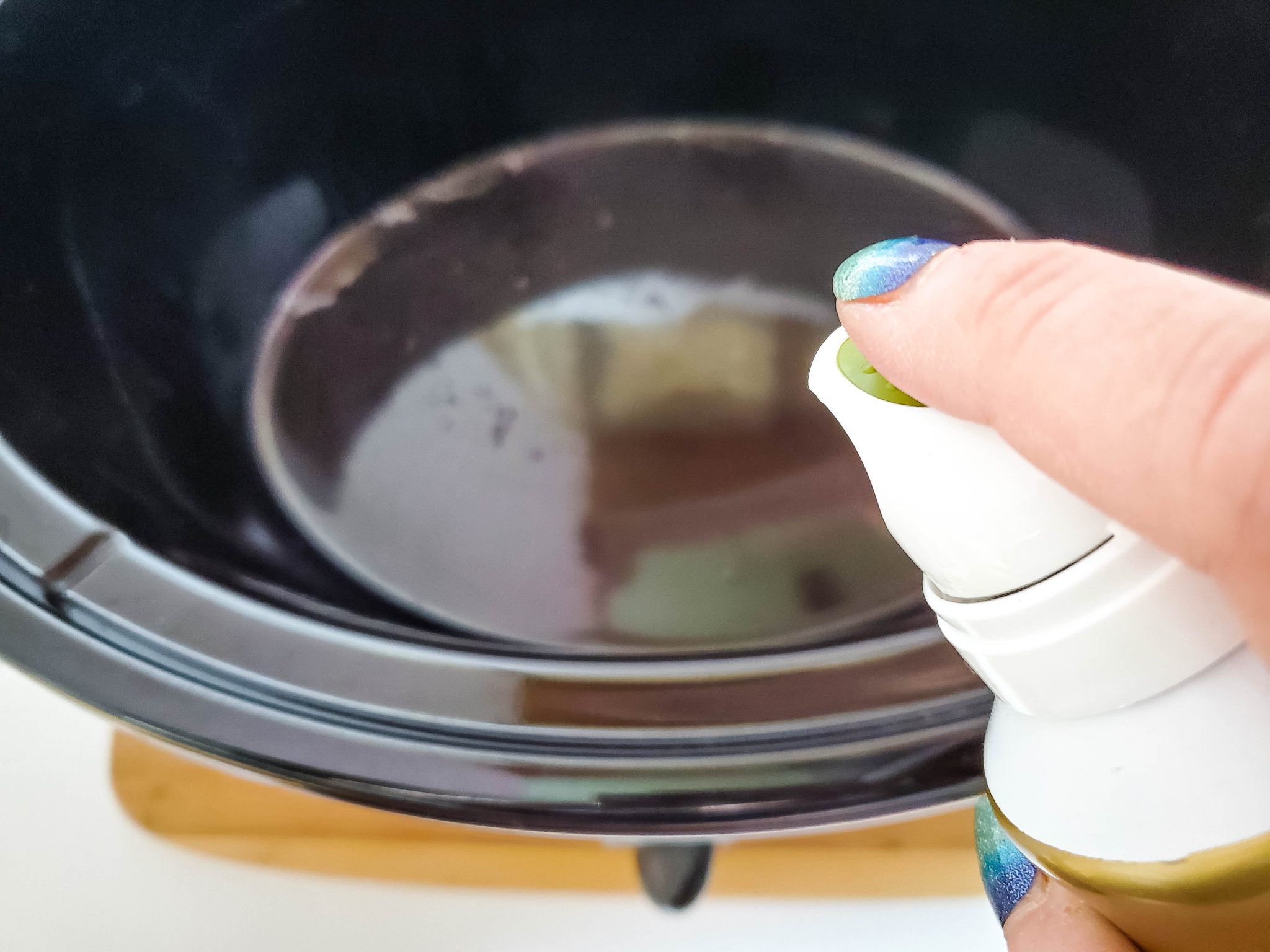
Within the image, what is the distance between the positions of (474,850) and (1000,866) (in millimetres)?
205

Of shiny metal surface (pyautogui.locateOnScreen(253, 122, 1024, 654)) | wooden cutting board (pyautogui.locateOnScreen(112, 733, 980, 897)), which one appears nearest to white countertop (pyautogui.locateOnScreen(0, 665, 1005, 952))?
wooden cutting board (pyautogui.locateOnScreen(112, 733, 980, 897))

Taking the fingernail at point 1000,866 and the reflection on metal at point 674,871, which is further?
the reflection on metal at point 674,871

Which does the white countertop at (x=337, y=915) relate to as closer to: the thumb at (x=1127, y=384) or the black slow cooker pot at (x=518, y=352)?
the black slow cooker pot at (x=518, y=352)

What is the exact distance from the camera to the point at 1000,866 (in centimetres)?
22

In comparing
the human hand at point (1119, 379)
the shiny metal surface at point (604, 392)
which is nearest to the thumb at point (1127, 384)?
the human hand at point (1119, 379)

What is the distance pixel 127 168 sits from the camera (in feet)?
1.41

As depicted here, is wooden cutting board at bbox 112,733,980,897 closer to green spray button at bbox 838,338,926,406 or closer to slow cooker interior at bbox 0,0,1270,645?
slow cooker interior at bbox 0,0,1270,645

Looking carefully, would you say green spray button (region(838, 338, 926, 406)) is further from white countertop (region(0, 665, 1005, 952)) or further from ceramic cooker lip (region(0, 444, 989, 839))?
white countertop (region(0, 665, 1005, 952))

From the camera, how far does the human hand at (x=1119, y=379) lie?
129 mm

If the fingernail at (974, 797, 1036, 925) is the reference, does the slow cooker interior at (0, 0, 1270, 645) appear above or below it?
above

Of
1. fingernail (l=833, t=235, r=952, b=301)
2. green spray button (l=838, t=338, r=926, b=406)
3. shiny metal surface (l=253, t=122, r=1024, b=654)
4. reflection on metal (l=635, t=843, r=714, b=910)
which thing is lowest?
reflection on metal (l=635, t=843, r=714, b=910)

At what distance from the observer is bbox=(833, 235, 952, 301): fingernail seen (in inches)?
6.8

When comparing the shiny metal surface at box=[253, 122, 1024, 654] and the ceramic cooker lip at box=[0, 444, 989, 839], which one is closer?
the ceramic cooker lip at box=[0, 444, 989, 839]

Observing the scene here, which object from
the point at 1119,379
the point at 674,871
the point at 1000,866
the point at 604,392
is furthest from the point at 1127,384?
the point at 604,392
